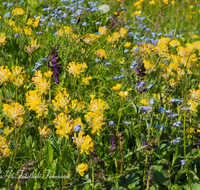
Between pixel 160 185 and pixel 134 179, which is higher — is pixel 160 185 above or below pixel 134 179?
below

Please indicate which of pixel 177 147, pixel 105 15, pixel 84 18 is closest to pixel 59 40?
→ pixel 84 18

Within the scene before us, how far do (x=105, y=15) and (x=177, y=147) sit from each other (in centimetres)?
303

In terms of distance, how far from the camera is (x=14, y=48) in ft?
8.22

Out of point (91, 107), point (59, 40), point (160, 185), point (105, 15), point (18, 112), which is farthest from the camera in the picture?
point (105, 15)

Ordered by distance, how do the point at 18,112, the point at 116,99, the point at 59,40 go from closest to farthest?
the point at 18,112 < the point at 116,99 < the point at 59,40

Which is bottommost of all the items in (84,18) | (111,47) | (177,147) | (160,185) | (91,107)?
(160,185)

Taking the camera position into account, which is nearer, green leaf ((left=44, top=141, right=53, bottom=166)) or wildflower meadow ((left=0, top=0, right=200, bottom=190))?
wildflower meadow ((left=0, top=0, right=200, bottom=190))

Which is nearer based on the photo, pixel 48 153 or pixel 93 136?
pixel 48 153

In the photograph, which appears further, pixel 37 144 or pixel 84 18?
pixel 84 18

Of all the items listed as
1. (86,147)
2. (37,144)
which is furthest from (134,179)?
(37,144)

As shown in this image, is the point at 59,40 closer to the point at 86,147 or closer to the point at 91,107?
the point at 91,107

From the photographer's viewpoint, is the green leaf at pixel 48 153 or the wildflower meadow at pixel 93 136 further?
the green leaf at pixel 48 153

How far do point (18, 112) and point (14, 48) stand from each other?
1529 mm

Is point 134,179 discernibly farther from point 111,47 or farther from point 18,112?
point 111,47
